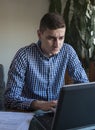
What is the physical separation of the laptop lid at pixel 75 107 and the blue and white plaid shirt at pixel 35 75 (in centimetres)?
58

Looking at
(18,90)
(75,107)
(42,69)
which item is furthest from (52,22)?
(75,107)

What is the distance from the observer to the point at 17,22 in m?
3.36

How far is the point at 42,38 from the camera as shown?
1.72m

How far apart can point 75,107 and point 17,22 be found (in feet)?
8.14

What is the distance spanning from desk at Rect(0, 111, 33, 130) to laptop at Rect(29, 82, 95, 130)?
10.0 inches

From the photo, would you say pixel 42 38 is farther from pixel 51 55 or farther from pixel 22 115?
pixel 22 115

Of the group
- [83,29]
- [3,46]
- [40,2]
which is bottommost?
[3,46]

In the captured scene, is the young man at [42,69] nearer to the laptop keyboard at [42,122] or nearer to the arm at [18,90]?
the arm at [18,90]

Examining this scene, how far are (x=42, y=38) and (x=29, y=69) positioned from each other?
207 millimetres

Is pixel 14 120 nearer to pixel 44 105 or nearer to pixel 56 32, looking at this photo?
pixel 44 105

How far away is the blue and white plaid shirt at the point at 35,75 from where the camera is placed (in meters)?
1.66

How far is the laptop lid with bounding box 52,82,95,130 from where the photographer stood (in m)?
0.96

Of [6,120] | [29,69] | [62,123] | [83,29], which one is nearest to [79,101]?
[62,123]

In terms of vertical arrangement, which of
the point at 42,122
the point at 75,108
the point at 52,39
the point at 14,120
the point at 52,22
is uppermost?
the point at 52,22
